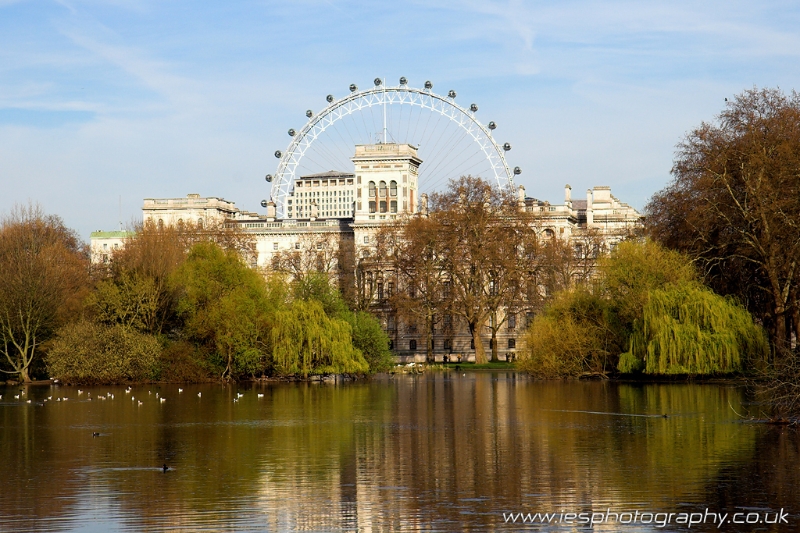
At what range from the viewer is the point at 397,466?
25.3 m

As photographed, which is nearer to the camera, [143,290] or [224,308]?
[224,308]

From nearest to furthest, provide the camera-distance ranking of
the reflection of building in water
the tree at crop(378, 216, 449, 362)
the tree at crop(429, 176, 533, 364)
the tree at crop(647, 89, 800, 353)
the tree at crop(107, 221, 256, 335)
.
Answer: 1. the tree at crop(647, 89, 800, 353)
2. the tree at crop(107, 221, 256, 335)
3. the tree at crop(429, 176, 533, 364)
4. the tree at crop(378, 216, 449, 362)
5. the reflection of building in water

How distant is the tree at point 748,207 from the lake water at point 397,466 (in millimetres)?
11513

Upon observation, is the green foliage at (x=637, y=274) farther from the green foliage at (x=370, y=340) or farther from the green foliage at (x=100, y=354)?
the green foliage at (x=100, y=354)

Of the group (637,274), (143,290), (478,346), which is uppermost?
(143,290)

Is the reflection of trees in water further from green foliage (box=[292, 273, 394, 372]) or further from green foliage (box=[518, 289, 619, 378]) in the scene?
green foliage (box=[292, 273, 394, 372])

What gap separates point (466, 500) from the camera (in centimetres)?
2064

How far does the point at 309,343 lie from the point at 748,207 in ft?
79.6

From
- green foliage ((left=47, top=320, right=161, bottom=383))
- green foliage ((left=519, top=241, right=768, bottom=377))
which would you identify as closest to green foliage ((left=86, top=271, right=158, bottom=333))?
green foliage ((left=47, top=320, right=161, bottom=383))

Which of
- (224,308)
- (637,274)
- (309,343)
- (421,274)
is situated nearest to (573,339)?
(637,274)

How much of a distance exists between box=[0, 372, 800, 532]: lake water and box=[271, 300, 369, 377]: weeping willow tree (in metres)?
18.0

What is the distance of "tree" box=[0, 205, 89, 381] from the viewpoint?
6494 centimetres

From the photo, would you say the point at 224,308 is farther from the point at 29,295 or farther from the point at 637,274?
the point at 637,274

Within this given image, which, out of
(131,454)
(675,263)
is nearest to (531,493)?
(131,454)
